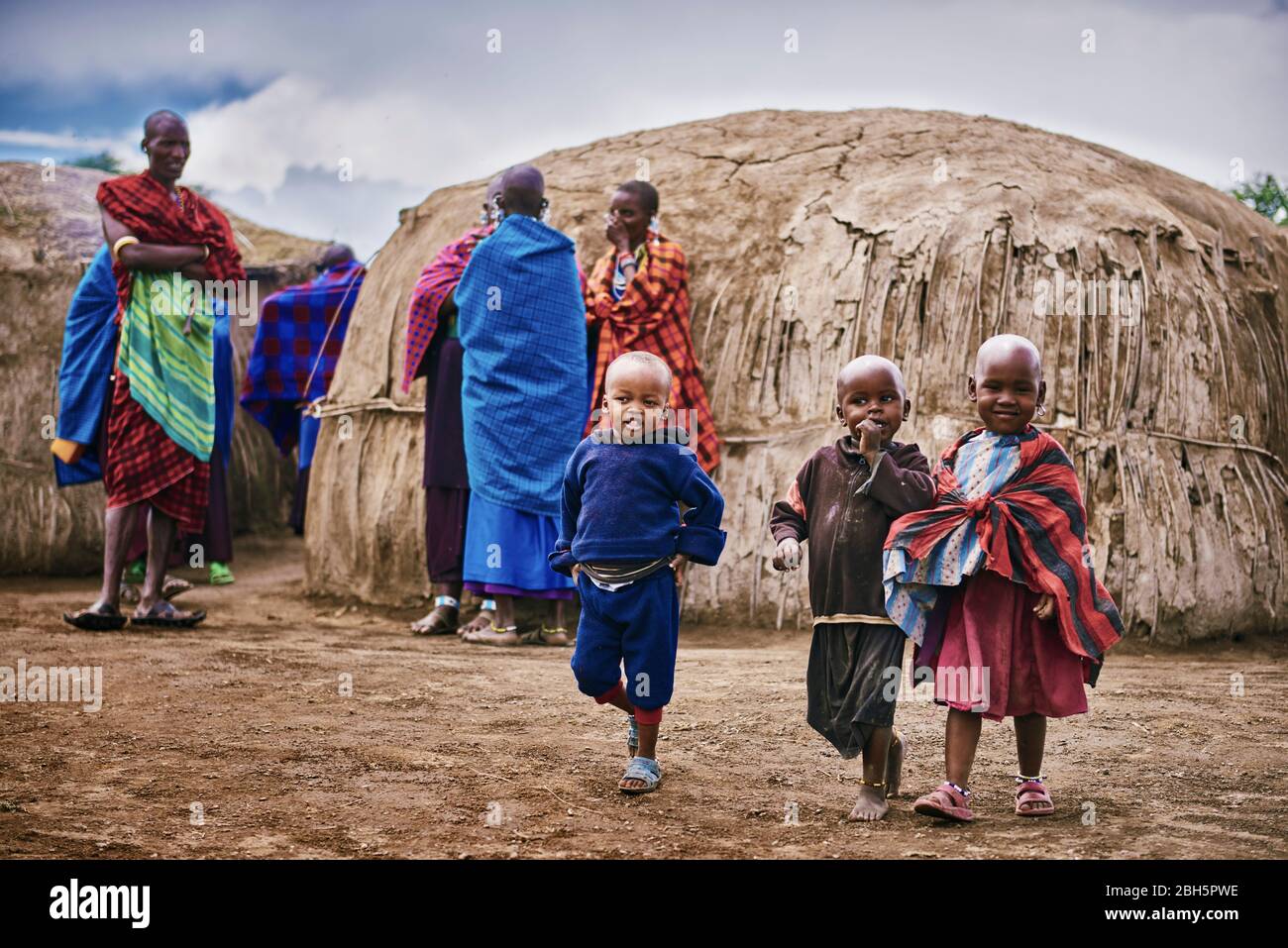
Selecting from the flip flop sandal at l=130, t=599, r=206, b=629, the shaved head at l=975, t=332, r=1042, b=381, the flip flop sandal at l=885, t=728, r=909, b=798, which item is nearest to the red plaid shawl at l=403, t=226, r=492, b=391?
the flip flop sandal at l=130, t=599, r=206, b=629

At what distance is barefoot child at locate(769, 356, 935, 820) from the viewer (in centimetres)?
362

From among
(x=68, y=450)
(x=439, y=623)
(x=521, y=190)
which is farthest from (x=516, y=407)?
(x=68, y=450)

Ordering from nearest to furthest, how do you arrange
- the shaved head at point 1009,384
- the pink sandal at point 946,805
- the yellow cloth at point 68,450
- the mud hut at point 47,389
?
the pink sandal at point 946,805, the shaved head at point 1009,384, the yellow cloth at point 68,450, the mud hut at point 47,389

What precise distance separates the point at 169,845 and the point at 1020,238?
17.2 feet

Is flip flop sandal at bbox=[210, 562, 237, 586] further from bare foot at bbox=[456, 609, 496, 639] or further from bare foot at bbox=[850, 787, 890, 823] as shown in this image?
bare foot at bbox=[850, 787, 890, 823]

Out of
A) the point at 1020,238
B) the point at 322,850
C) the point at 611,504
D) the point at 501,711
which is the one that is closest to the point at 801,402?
the point at 1020,238

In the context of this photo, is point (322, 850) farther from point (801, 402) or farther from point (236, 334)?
point (236, 334)

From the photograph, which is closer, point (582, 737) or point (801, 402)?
point (582, 737)

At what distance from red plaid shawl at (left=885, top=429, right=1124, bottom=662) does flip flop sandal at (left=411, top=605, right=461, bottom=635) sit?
Answer: 12.6ft

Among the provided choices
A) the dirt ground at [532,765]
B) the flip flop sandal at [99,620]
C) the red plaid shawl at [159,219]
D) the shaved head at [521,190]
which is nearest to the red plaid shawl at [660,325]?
the shaved head at [521,190]

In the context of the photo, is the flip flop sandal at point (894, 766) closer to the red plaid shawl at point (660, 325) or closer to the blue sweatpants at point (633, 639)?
the blue sweatpants at point (633, 639)

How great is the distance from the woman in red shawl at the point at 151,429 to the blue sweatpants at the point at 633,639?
3518 millimetres

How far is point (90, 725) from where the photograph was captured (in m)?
4.50

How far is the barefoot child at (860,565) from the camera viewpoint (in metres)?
3.62
